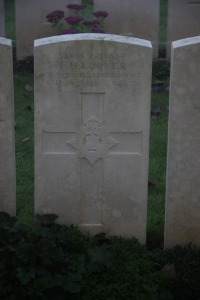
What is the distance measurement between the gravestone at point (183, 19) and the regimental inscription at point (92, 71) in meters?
5.75

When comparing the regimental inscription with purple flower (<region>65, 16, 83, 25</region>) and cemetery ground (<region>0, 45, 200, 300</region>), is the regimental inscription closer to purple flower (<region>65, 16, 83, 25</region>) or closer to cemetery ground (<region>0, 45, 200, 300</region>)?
cemetery ground (<region>0, 45, 200, 300</region>)

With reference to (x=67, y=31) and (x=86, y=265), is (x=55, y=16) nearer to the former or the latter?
(x=67, y=31)

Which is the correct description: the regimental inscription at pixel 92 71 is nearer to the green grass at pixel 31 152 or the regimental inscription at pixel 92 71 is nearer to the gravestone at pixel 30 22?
the green grass at pixel 31 152

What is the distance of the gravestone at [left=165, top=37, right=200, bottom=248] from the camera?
4434 millimetres

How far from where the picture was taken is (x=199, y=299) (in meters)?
4.27

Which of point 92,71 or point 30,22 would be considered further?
point 30,22

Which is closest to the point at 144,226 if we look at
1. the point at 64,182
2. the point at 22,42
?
the point at 64,182

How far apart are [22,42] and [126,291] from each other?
256 inches

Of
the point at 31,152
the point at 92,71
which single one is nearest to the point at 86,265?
the point at 92,71

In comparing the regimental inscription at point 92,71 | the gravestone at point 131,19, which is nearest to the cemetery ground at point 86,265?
the regimental inscription at point 92,71

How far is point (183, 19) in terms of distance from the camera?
10078mm

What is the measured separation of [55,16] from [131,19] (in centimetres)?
122

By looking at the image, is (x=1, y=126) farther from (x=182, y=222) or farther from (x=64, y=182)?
(x=182, y=222)

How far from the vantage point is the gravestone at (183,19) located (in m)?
9.98
